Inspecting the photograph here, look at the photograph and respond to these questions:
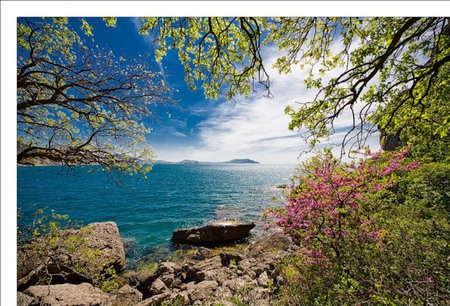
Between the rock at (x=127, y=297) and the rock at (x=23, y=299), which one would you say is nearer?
the rock at (x=23, y=299)

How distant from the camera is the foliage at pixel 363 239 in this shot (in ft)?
8.80

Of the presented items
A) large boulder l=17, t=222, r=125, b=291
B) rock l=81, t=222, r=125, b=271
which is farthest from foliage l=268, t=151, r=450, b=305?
rock l=81, t=222, r=125, b=271

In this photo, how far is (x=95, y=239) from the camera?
36.6 feet

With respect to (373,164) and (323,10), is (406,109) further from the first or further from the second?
(323,10)

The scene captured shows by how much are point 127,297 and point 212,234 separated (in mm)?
8891

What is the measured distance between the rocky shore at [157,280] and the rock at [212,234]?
182 cm

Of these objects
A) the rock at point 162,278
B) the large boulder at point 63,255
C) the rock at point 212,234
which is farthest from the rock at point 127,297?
the rock at point 212,234

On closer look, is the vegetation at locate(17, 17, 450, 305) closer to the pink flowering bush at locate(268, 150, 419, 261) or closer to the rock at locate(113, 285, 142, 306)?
the pink flowering bush at locate(268, 150, 419, 261)

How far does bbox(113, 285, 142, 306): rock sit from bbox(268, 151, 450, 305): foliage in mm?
5950

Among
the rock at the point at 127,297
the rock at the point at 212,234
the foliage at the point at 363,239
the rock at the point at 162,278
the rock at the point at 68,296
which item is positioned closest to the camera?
the foliage at the point at 363,239

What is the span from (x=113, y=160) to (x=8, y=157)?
8.64 feet

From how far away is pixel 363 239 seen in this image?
162 inches

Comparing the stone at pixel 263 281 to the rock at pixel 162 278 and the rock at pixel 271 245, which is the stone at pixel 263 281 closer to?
the rock at pixel 271 245

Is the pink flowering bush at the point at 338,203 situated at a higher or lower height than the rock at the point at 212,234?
higher
